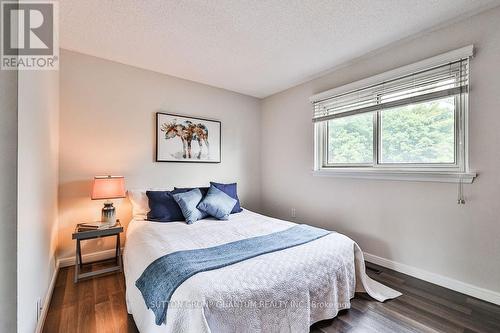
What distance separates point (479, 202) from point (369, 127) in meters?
1.25

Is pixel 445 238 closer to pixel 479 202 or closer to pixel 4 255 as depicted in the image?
pixel 479 202

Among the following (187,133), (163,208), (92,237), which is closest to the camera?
(92,237)

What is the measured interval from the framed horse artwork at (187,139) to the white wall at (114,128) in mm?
92

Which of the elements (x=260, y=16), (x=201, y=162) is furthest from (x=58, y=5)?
(x=201, y=162)

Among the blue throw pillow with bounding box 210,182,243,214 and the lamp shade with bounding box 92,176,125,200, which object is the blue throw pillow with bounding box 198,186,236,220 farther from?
the lamp shade with bounding box 92,176,125,200

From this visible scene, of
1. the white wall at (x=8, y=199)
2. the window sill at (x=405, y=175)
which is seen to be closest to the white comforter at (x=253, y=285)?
the white wall at (x=8, y=199)

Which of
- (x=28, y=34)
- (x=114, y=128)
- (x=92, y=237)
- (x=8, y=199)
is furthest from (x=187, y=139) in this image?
(x=8, y=199)

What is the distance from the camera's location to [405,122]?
2443 millimetres

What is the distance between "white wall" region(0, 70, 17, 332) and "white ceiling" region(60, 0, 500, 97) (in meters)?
1.21

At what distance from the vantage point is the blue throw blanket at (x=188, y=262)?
1.31 metres

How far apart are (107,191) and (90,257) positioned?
928 millimetres

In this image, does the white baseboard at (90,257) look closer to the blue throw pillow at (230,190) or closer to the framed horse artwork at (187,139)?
the framed horse artwork at (187,139)

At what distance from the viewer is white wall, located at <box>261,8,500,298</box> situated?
6.23ft

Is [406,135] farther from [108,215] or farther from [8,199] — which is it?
[108,215]
